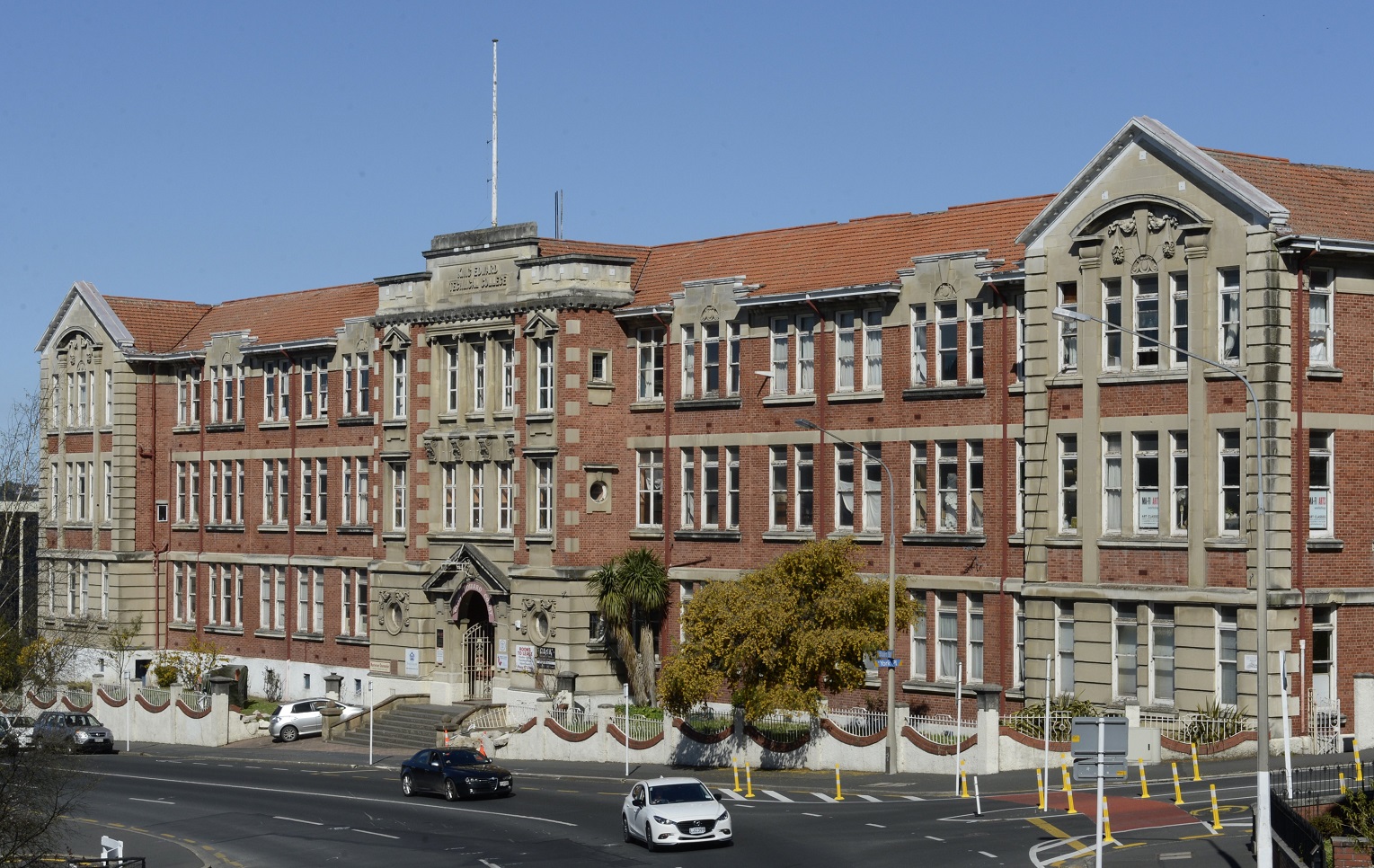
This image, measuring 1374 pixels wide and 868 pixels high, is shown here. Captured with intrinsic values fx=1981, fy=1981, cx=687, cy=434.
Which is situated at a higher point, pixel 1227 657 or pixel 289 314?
pixel 289 314

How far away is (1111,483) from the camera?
4872cm

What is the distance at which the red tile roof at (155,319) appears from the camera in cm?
8231

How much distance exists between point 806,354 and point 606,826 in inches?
761

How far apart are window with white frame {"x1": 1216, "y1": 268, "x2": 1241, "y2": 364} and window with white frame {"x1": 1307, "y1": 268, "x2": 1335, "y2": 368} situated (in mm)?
1775

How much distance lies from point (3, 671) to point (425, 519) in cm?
1617

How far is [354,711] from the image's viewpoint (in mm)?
68938

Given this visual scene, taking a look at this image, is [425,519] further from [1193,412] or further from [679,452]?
[1193,412]

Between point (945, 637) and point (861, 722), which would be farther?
point (945, 637)

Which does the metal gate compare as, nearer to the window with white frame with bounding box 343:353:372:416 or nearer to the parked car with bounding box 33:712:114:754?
the window with white frame with bounding box 343:353:372:416

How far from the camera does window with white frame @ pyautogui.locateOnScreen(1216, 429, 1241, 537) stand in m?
46.2

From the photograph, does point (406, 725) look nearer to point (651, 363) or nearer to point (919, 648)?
point (651, 363)

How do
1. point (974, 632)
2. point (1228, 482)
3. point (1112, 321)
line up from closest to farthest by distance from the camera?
1. point (1228, 482)
2. point (1112, 321)
3. point (974, 632)

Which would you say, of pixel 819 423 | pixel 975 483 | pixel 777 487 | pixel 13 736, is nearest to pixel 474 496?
pixel 777 487

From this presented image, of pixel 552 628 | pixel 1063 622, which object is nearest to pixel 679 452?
pixel 552 628
